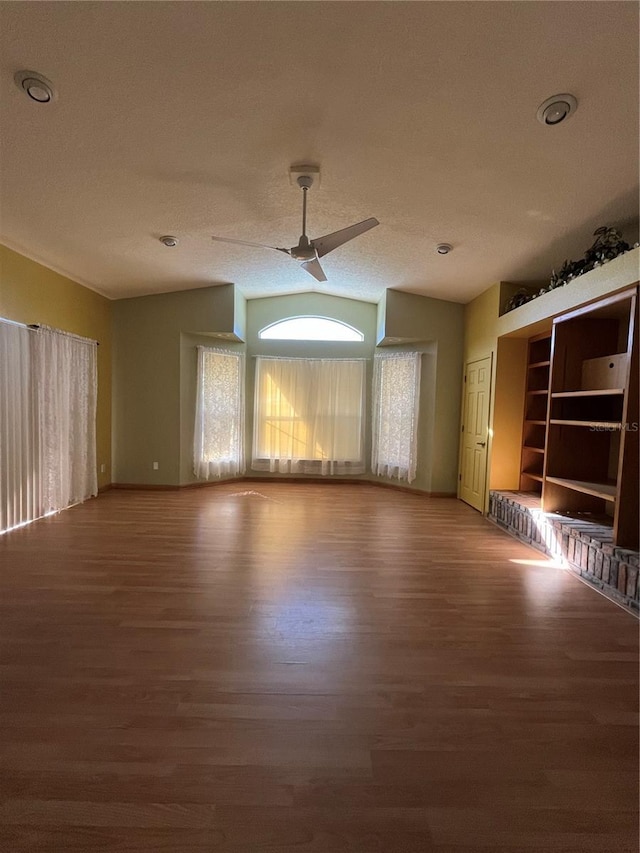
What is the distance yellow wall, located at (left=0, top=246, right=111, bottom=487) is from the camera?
3.88 metres

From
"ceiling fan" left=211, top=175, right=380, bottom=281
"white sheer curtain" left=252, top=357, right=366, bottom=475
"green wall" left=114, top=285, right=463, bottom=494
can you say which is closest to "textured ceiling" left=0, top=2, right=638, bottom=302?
"ceiling fan" left=211, top=175, right=380, bottom=281

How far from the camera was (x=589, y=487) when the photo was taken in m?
3.34

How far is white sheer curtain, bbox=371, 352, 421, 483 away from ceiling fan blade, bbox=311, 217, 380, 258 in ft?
10.7

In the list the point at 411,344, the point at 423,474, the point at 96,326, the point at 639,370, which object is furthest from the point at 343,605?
the point at 96,326

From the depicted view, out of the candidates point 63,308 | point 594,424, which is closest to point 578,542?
point 594,424

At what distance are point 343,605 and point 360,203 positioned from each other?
116 inches

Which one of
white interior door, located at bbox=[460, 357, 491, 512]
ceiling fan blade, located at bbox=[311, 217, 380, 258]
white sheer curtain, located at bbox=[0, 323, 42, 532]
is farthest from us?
white interior door, located at bbox=[460, 357, 491, 512]

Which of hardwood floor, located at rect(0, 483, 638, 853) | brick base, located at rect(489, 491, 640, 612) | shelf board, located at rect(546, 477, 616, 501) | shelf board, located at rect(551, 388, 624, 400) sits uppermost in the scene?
shelf board, located at rect(551, 388, 624, 400)

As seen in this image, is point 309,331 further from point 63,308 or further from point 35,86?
point 35,86

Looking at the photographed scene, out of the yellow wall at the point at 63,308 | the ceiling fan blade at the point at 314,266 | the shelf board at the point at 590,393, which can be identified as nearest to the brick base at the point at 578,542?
the shelf board at the point at 590,393

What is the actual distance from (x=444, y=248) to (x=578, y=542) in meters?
2.86

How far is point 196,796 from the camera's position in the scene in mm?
1306

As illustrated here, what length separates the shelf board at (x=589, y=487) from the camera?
3.06m

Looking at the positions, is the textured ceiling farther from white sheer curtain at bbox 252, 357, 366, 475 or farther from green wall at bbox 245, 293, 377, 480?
white sheer curtain at bbox 252, 357, 366, 475
